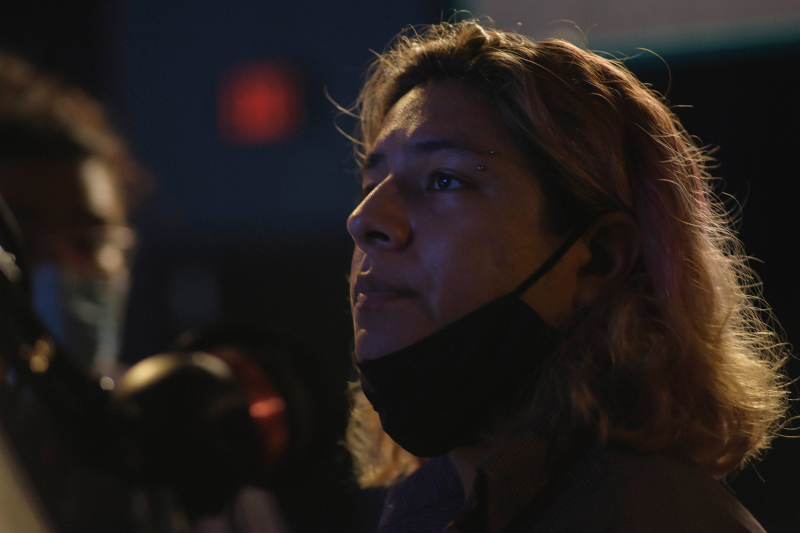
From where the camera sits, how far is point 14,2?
3.45m

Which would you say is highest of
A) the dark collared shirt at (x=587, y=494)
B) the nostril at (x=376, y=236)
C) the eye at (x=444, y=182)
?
the eye at (x=444, y=182)

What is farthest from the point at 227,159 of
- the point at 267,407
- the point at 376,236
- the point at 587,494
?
the point at 587,494

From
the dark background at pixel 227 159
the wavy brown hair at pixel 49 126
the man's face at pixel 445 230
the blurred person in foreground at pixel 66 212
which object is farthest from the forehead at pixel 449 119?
the dark background at pixel 227 159

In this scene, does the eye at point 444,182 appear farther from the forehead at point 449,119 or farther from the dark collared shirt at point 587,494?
the dark collared shirt at point 587,494

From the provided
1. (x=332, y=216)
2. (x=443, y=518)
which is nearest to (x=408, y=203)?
(x=443, y=518)

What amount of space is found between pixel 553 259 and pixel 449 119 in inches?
10.8

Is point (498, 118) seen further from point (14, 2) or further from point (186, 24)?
point (14, 2)

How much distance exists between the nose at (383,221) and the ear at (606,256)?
29 cm

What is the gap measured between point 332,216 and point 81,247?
4.38 ft

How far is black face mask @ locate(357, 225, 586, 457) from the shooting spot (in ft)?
2.97

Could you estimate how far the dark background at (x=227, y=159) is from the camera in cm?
288

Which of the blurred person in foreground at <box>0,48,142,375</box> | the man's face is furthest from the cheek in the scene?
the blurred person in foreground at <box>0,48,142,375</box>

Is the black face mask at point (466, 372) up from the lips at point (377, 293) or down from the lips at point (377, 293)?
down

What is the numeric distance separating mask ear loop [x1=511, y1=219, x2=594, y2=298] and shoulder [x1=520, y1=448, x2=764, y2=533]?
0.25 metres
